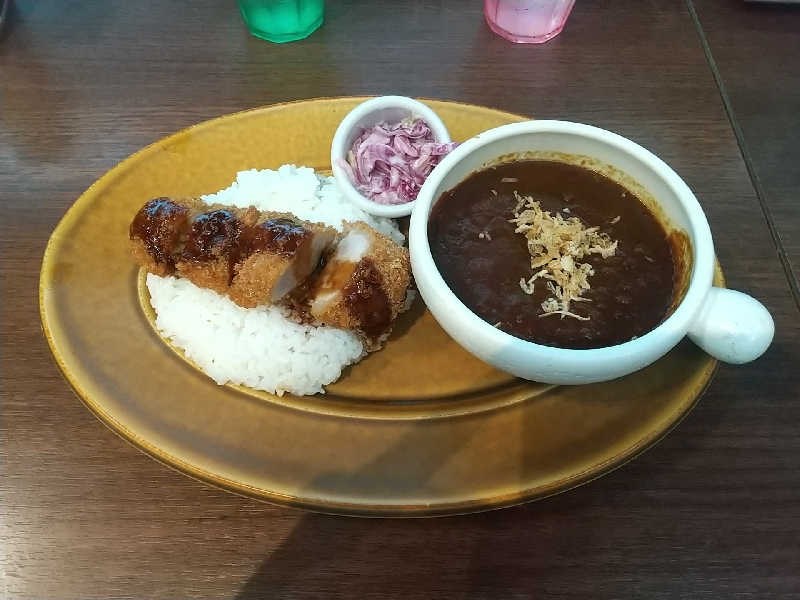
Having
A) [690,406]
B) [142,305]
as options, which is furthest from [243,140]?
[690,406]

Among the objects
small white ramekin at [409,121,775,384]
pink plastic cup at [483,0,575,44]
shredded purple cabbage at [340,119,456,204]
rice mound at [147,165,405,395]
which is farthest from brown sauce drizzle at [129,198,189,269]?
pink plastic cup at [483,0,575,44]

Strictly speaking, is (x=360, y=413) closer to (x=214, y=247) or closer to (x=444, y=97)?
(x=214, y=247)

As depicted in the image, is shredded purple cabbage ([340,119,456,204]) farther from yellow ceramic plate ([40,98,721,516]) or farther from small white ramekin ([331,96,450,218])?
yellow ceramic plate ([40,98,721,516])

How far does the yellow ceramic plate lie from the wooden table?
0.38ft

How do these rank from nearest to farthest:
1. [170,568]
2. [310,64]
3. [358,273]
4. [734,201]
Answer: [170,568] → [358,273] → [734,201] → [310,64]

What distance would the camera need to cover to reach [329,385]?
4.80 feet

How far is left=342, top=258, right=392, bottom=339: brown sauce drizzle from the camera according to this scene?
1.41m

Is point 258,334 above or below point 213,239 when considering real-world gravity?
below

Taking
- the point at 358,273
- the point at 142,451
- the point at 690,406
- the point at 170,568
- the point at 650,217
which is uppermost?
the point at 650,217

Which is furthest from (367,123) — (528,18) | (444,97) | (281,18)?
(528,18)

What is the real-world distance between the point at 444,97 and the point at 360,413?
3.97ft

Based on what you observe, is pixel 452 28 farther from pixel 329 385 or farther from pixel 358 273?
pixel 329 385

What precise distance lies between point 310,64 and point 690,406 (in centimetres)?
167

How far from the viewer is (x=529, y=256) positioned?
1.33 meters
